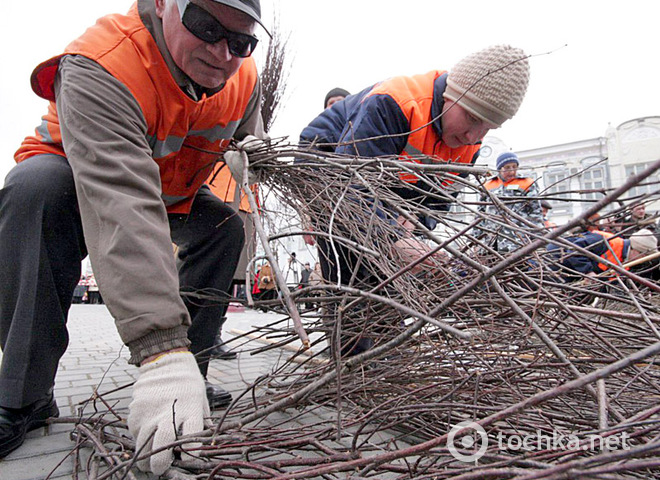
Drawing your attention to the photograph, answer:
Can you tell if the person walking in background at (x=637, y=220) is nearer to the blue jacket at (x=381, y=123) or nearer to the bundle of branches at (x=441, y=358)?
the bundle of branches at (x=441, y=358)

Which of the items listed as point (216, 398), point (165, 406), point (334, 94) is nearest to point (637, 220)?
point (165, 406)

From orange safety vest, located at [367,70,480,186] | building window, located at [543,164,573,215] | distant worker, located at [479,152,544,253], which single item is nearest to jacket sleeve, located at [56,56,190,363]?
distant worker, located at [479,152,544,253]

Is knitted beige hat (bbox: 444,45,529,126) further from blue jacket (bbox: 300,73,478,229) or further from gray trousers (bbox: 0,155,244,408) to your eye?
gray trousers (bbox: 0,155,244,408)

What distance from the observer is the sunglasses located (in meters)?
1.51

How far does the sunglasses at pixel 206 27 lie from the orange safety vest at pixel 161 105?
211 millimetres

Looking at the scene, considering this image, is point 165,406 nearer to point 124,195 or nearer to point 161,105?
point 124,195

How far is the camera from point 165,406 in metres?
1.14

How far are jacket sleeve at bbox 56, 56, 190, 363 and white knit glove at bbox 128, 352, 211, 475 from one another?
6 cm

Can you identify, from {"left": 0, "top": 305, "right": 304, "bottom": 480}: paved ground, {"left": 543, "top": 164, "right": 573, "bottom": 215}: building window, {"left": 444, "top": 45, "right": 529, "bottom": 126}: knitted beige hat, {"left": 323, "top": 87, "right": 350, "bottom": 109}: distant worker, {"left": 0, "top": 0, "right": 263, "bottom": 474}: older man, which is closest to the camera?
{"left": 543, "top": 164, "right": 573, "bottom": 215}: building window

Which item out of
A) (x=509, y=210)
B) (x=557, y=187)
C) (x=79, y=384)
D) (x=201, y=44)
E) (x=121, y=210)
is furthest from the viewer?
(x=557, y=187)

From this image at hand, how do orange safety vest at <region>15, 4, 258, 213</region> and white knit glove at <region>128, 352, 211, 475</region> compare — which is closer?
white knit glove at <region>128, 352, 211, 475</region>

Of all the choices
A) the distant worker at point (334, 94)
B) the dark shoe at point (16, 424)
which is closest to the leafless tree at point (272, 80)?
the distant worker at point (334, 94)

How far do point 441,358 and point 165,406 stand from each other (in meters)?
0.84

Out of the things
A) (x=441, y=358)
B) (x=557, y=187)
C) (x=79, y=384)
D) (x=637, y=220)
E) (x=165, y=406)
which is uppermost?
(x=637, y=220)
